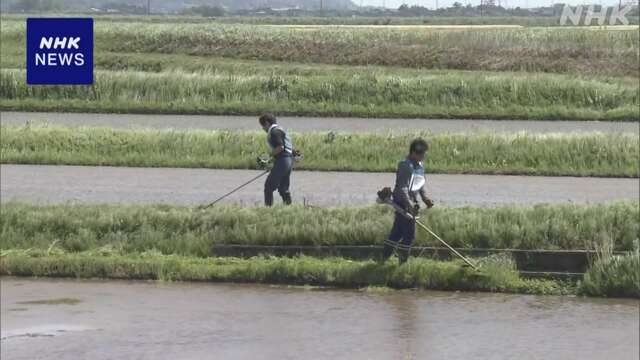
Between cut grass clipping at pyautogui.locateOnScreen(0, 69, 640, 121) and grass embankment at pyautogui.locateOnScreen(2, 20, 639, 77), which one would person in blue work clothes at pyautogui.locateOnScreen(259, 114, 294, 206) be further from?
grass embankment at pyautogui.locateOnScreen(2, 20, 639, 77)

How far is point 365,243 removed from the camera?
46.9 ft

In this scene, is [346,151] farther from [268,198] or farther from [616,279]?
[616,279]

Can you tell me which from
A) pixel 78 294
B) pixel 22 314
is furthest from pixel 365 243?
pixel 22 314

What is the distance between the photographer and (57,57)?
1351 inches

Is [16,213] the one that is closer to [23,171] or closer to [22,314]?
[22,314]

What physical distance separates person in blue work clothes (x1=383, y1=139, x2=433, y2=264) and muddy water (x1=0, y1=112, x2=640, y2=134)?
1427 centimetres

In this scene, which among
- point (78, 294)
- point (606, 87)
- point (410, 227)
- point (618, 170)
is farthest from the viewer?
point (606, 87)

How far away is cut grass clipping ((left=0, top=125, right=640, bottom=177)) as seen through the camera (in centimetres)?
2245

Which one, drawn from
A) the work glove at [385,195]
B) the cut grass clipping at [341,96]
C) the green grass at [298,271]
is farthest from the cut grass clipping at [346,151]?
the work glove at [385,195]

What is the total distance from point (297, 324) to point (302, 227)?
3610 millimetres

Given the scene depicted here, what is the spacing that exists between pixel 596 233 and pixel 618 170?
833 cm

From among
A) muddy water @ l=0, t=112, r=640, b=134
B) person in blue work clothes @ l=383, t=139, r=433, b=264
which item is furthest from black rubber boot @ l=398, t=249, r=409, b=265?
muddy water @ l=0, t=112, r=640, b=134

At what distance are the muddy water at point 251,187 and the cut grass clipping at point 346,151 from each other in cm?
53

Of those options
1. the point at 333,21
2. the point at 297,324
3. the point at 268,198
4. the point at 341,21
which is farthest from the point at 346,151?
the point at 341,21
